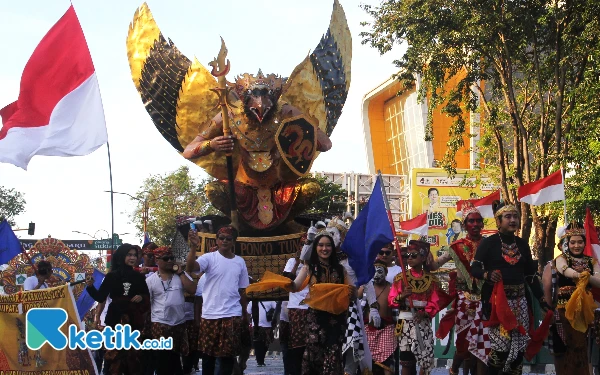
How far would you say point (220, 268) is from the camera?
416 inches

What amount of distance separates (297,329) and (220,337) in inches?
54.2

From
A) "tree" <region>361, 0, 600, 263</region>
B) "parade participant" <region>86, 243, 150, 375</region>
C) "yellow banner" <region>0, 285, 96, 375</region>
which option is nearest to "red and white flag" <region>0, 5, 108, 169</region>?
"parade participant" <region>86, 243, 150, 375</region>

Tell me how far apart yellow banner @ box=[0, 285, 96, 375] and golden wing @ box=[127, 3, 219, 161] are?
3.87 m

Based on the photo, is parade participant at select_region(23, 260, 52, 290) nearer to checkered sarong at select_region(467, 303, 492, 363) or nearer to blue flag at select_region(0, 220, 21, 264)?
blue flag at select_region(0, 220, 21, 264)

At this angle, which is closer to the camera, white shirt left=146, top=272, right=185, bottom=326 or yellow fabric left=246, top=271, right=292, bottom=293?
yellow fabric left=246, top=271, right=292, bottom=293

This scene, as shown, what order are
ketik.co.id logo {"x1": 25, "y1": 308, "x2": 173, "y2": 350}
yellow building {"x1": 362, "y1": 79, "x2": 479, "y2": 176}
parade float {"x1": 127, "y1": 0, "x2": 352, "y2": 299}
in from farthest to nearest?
yellow building {"x1": 362, "y1": 79, "x2": 479, "y2": 176}
parade float {"x1": 127, "y1": 0, "x2": 352, "y2": 299}
ketik.co.id logo {"x1": 25, "y1": 308, "x2": 173, "y2": 350}

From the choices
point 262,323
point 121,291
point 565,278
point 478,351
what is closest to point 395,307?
point 478,351

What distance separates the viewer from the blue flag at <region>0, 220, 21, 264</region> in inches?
533

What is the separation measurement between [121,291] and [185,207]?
→ 50.2m

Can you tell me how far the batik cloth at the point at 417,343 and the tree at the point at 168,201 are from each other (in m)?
48.1

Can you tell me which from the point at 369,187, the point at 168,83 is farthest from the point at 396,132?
the point at 168,83

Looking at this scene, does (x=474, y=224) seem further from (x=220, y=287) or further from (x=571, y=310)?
(x=220, y=287)

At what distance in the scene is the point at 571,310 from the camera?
32.9 ft

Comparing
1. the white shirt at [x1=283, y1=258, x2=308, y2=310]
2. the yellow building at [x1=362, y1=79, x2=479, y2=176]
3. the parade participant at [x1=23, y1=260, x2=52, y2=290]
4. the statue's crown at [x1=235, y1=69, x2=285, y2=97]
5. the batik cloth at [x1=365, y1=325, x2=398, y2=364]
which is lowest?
the batik cloth at [x1=365, y1=325, x2=398, y2=364]
